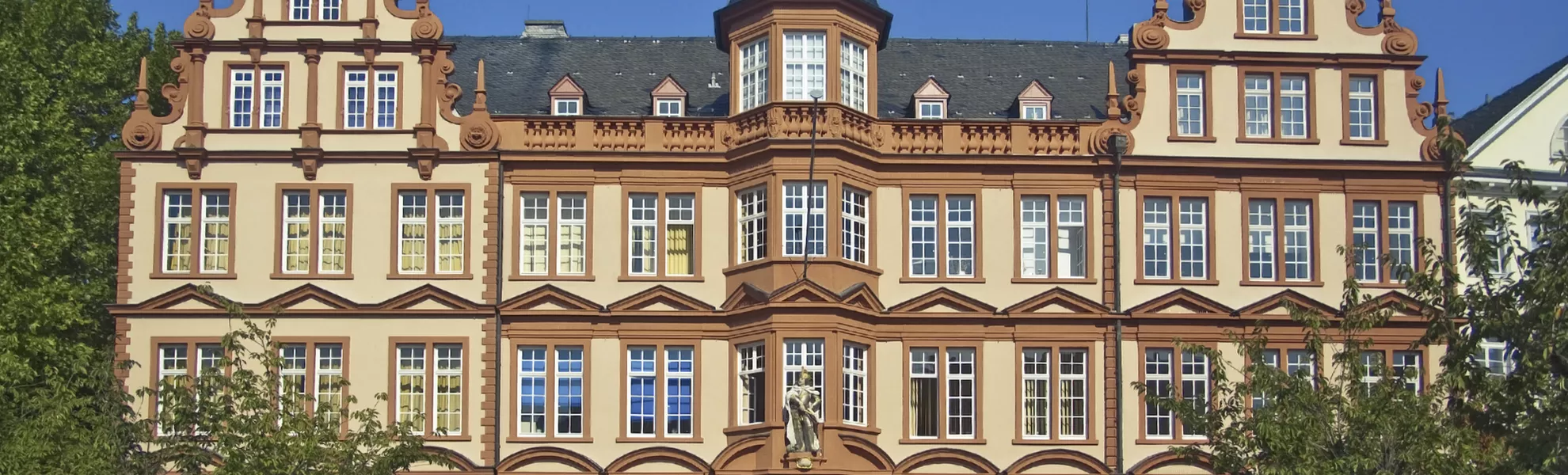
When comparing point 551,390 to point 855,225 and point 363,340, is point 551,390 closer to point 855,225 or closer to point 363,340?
point 363,340

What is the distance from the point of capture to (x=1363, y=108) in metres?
53.3

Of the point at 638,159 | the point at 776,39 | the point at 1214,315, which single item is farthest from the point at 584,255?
the point at 1214,315

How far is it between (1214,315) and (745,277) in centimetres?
996

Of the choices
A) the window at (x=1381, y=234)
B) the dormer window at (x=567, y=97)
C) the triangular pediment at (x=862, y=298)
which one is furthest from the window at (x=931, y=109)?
the window at (x=1381, y=234)

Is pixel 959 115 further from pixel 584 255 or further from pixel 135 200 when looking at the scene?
pixel 135 200

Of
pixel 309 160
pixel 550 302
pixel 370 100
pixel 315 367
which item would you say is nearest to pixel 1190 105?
pixel 550 302

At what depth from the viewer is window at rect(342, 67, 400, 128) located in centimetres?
5250

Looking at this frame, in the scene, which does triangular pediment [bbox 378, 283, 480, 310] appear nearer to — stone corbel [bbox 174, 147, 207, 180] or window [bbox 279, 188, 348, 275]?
window [bbox 279, 188, 348, 275]

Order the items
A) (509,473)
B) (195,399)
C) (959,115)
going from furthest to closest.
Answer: (959,115), (509,473), (195,399)

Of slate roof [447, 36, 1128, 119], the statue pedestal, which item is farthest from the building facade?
slate roof [447, 36, 1128, 119]

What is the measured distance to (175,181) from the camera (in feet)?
171

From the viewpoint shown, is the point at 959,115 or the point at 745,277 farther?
the point at 959,115

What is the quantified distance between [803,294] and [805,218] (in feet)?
5.70

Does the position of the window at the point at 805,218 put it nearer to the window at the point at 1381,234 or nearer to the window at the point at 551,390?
the window at the point at 551,390
